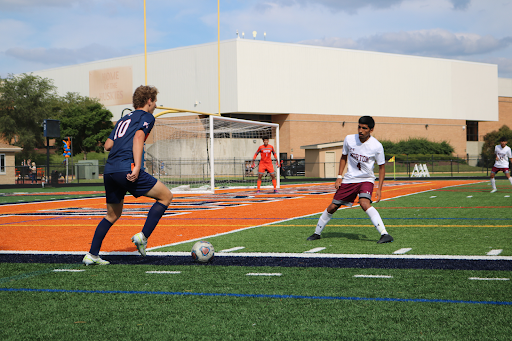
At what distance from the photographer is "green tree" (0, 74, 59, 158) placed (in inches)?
2640

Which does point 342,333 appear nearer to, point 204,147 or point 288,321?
point 288,321

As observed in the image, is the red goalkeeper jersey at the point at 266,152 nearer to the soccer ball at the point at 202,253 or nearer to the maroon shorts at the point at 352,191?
the maroon shorts at the point at 352,191

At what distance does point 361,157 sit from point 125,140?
133 inches

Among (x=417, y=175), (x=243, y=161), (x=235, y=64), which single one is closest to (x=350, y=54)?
(x=235, y=64)

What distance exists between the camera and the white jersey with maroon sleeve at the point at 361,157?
24.2ft

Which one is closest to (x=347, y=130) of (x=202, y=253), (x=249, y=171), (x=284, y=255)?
(x=249, y=171)

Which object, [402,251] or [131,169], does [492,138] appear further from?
[131,169]

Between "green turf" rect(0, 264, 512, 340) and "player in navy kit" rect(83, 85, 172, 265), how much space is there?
610 mm

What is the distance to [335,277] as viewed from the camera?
518cm

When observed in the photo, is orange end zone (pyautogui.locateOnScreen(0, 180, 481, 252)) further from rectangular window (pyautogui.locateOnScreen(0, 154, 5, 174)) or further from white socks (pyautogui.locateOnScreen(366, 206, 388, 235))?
rectangular window (pyautogui.locateOnScreen(0, 154, 5, 174))

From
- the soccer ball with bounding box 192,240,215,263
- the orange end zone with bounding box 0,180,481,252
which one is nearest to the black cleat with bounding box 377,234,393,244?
the soccer ball with bounding box 192,240,215,263

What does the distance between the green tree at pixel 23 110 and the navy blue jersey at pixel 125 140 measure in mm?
66162

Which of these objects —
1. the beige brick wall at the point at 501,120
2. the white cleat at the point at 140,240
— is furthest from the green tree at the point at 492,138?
the white cleat at the point at 140,240

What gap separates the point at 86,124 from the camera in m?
70.2
